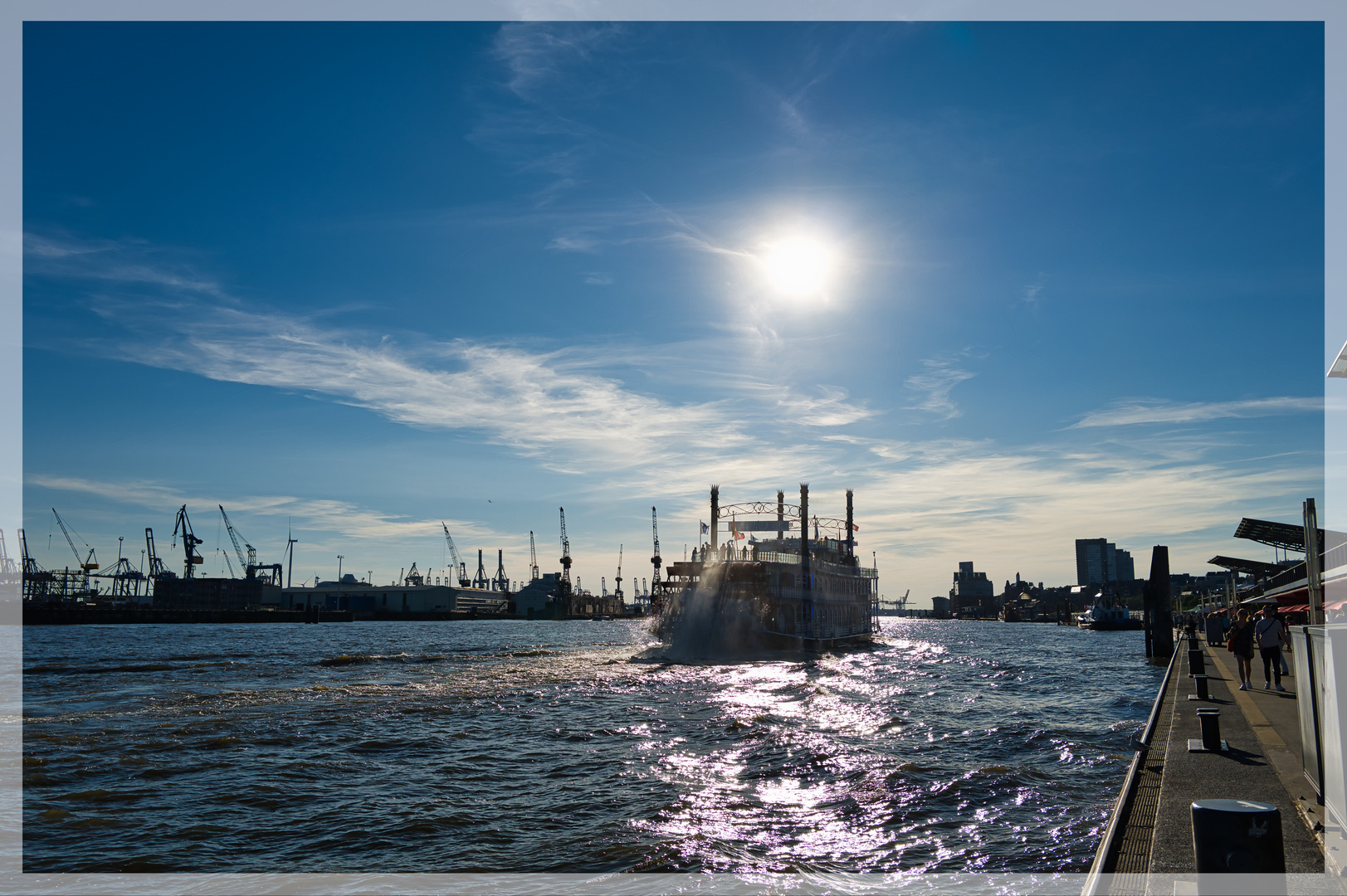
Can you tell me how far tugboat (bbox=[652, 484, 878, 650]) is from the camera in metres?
54.2

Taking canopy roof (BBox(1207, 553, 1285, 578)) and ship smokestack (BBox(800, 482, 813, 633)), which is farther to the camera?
ship smokestack (BBox(800, 482, 813, 633))

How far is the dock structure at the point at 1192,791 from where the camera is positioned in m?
7.19

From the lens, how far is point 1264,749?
40.2 feet

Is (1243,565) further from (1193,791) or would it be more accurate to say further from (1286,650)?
(1193,791)

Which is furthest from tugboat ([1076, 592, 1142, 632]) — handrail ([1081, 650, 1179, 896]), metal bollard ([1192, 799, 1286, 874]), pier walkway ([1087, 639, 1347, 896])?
metal bollard ([1192, 799, 1286, 874])

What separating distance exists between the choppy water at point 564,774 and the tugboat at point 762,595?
1976 centimetres

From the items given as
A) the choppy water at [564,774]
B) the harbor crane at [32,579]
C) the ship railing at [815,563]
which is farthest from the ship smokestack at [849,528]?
the harbor crane at [32,579]

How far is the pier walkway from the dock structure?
0.01m

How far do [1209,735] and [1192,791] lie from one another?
10.2ft

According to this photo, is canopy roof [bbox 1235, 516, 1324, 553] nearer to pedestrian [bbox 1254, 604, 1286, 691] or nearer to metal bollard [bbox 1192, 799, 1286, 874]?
pedestrian [bbox 1254, 604, 1286, 691]

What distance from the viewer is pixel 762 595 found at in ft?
191

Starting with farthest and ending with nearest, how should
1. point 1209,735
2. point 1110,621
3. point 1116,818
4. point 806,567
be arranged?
point 1110,621, point 806,567, point 1209,735, point 1116,818

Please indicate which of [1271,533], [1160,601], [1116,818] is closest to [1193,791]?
[1116,818]

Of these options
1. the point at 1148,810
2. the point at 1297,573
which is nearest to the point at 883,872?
the point at 1148,810
